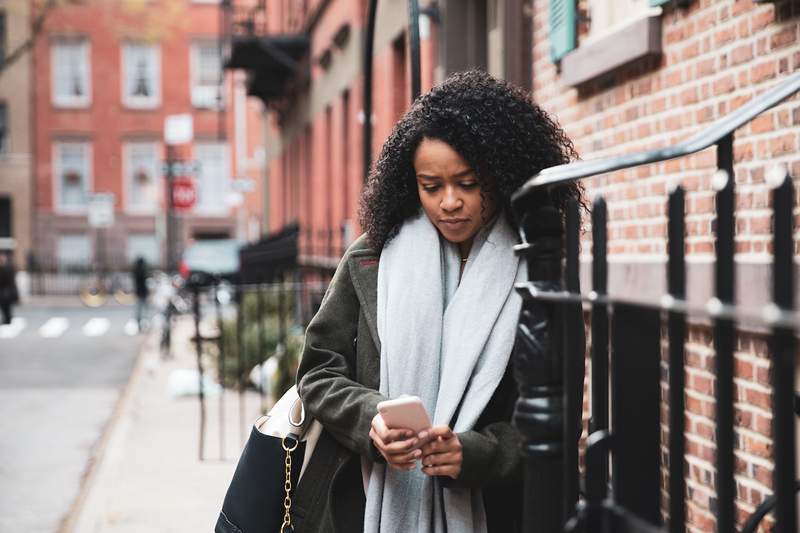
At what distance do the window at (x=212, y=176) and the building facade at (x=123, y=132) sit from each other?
4cm

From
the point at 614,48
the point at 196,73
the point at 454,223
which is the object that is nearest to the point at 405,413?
the point at 454,223

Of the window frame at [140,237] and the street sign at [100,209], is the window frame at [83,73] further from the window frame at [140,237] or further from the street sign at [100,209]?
the street sign at [100,209]

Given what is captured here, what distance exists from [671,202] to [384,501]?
106cm

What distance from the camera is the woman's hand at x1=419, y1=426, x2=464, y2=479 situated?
2.29 m

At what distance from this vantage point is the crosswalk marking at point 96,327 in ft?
64.7

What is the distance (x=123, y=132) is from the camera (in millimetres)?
42688

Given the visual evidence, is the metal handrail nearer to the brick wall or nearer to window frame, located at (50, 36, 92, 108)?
the brick wall

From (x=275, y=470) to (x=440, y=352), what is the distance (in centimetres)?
52

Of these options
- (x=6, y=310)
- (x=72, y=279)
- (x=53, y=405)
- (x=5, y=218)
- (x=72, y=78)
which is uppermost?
(x=72, y=78)

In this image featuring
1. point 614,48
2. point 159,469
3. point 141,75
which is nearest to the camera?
point 614,48

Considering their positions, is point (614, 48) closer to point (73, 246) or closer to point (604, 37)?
point (604, 37)

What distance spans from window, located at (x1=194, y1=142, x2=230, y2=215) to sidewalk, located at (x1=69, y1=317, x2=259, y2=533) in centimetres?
3241

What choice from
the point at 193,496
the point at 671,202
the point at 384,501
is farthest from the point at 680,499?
the point at 193,496

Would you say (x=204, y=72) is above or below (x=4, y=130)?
above
